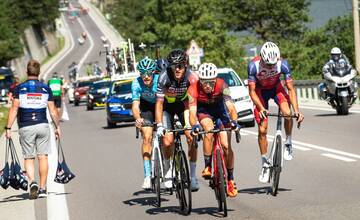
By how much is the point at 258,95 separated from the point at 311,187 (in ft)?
4.09

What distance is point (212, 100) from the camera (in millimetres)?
10992

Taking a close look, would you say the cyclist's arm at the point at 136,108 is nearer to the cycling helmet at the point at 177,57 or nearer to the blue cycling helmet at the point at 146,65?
the blue cycling helmet at the point at 146,65

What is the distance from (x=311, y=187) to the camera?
12.1m

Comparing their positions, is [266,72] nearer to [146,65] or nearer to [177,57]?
[146,65]

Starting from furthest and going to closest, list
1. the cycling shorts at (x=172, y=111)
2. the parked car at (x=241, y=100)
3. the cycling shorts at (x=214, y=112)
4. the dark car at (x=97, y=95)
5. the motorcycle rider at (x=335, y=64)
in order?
the dark car at (x=97, y=95) → the motorcycle rider at (x=335, y=64) → the parked car at (x=241, y=100) → the cycling shorts at (x=172, y=111) → the cycling shorts at (x=214, y=112)

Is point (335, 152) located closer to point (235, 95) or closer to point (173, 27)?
point (235, 95)

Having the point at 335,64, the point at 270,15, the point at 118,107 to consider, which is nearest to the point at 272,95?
the point at 335,64

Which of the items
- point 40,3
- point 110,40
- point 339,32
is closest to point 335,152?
point 339,32

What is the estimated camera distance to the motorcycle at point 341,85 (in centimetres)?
2578

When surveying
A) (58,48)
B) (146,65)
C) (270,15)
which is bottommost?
(146,65)

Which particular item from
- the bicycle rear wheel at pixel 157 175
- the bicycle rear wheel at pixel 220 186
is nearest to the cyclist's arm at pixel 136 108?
the bicycle rear wheel at pixel 157 175

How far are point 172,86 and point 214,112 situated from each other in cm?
59

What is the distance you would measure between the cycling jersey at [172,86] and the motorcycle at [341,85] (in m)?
14.7

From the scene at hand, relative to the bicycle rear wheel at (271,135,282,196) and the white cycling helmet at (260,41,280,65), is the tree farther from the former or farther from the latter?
the bicycle rear wheel at (271,135,282,196)
